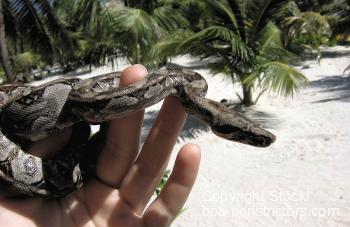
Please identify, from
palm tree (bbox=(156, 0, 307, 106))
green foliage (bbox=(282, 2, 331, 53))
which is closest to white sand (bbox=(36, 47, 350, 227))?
palm tree (bbox=(156, 0, 307, 106))

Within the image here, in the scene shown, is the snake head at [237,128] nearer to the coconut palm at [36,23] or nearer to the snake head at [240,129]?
the snake head at [240,129]

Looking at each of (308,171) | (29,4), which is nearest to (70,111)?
(308,171)

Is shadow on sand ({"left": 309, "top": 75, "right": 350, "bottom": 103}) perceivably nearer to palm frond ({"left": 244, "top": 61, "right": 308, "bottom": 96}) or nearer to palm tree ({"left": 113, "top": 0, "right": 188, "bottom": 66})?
palm frond ({"left": 244, "top": 61, "right": 308, "bottom": 96})

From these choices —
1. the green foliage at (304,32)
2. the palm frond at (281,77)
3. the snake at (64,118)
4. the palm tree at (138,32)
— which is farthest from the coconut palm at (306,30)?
the snake at (64,118)

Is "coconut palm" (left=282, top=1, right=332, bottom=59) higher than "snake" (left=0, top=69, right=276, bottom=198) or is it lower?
lower

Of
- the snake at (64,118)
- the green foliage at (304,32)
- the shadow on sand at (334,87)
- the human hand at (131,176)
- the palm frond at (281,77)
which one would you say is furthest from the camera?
the green foliage at (304,32)

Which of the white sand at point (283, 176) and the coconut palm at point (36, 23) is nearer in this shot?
the white sand at point (283, 176)

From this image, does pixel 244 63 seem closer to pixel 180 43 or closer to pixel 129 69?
pixel 180 43
